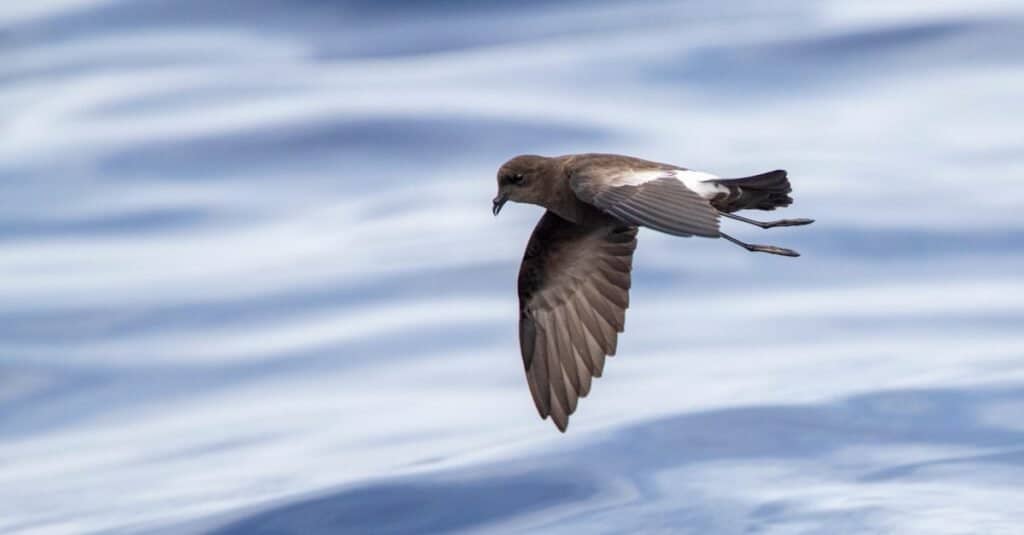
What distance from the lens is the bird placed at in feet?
24.2

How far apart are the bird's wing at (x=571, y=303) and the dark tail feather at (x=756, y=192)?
0.92m

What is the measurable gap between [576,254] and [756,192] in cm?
122

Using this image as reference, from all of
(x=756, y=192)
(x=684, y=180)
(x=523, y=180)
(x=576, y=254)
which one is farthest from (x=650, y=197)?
(x=576, y=254)

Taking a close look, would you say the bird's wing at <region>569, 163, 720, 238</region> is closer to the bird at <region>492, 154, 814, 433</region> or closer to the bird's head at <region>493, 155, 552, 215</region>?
the bird at <region>492, 154, 814, 433</region>

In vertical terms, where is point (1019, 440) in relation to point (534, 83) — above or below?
below

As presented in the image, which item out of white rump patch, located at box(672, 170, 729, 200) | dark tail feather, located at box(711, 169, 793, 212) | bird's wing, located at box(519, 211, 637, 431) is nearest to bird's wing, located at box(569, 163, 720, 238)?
white rump patch, located at box(672, 170, 729, 200)

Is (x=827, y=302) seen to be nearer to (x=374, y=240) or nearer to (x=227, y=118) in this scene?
(x=374, y=240)

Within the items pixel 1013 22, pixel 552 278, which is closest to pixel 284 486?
pixel 552 278

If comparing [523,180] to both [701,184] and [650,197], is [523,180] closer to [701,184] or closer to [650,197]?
[701,184]

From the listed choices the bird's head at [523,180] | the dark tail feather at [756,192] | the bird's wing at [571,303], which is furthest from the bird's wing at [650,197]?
the bird's wing at [571,303]

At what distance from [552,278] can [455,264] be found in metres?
8.57

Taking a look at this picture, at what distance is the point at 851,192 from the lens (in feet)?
58.3

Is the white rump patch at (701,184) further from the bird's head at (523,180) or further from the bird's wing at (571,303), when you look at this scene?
the bird's wing at (571,303)

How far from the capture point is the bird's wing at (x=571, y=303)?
27.3ft
